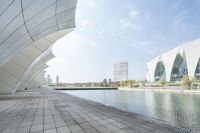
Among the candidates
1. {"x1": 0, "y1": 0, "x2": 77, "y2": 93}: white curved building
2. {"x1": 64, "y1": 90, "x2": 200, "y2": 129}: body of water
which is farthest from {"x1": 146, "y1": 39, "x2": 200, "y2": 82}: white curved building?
{"x1": 0, "y1": 0, "x2": 77, "y2": 93}: white curved building

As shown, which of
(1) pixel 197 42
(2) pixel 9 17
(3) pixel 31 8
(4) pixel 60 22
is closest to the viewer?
(2) pixel 9 17

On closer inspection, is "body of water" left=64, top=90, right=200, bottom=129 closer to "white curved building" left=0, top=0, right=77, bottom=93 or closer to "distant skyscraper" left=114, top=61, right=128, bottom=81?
"white curved building" left=0, top=0, right=77, bottom=93

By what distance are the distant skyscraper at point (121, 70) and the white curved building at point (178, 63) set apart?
9525 centimetres

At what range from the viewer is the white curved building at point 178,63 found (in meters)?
54.8

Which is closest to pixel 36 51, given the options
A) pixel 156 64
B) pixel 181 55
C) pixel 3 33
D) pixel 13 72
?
pixel 13 72

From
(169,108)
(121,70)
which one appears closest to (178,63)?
(169,108)

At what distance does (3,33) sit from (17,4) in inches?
79.7

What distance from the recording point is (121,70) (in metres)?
192

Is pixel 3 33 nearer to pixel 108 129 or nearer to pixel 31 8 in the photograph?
pixel 31 8

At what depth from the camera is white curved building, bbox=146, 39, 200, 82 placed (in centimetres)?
5484

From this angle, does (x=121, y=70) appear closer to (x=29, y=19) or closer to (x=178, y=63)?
(x=178, y=63)

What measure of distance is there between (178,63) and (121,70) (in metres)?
124

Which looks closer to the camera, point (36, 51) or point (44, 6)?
point (44, 6)

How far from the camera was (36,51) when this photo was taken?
1770 cm
